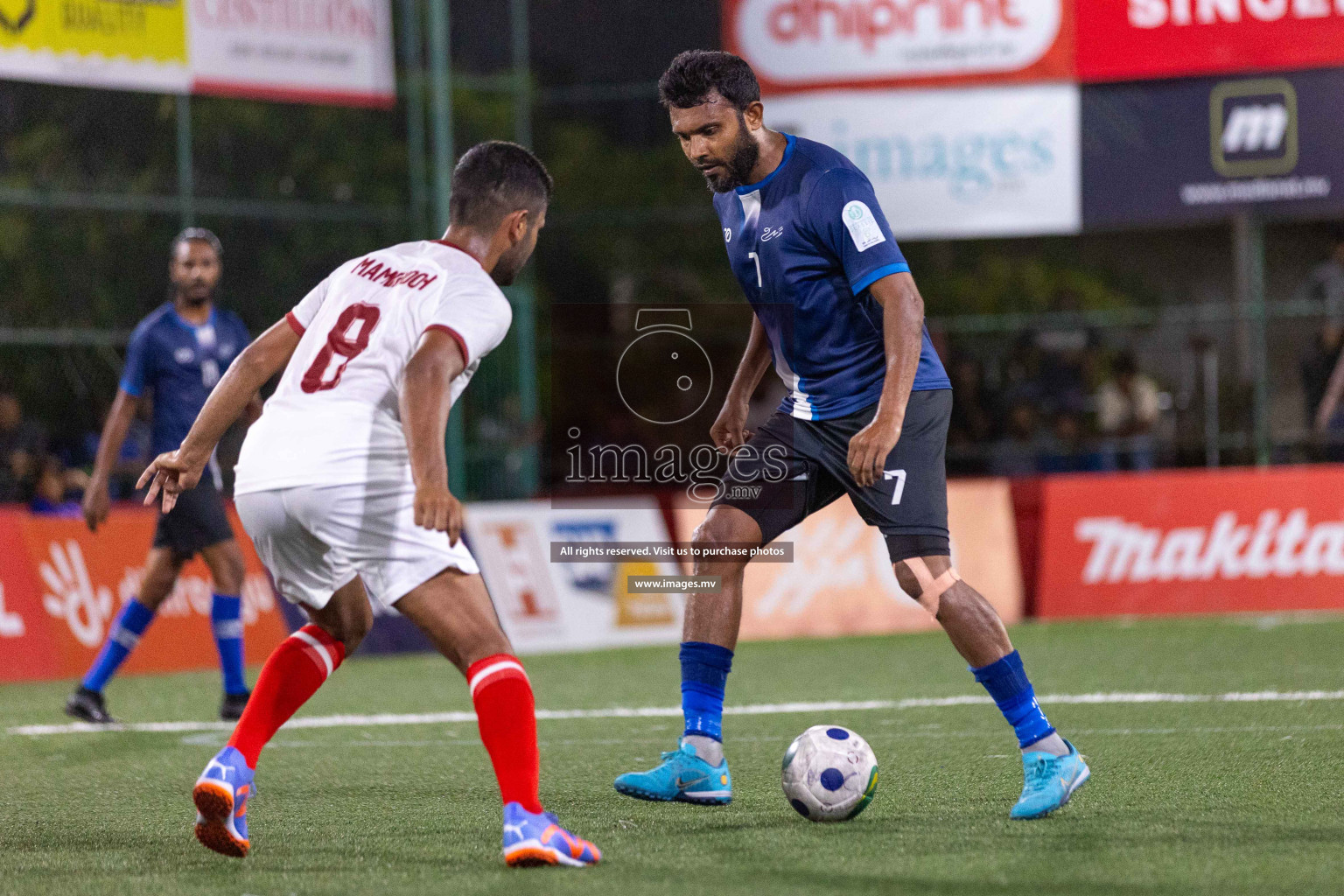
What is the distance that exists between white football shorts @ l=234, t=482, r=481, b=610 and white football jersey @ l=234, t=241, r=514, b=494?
0.04m

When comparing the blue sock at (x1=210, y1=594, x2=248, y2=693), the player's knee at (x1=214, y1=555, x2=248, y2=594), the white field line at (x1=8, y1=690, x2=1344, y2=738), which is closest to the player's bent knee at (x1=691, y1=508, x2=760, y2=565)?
the white field line at (x1=8, y1=690, x2=1344, y2=738)

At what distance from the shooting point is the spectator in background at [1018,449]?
586 inches

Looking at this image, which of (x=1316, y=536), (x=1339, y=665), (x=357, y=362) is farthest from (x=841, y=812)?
(x=1316, y=536)

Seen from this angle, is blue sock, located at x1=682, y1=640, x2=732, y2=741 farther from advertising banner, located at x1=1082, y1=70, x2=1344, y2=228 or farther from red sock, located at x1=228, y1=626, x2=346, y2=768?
advertising banner, located at x1=1082, y1=70, x2=1344, y2=228

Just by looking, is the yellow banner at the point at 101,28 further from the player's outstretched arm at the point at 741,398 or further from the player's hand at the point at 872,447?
the player's hand at the point at 872,447

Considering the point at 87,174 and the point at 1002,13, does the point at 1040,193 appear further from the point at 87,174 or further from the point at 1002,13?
the point at 87,174

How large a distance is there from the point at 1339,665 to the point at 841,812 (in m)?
4.99

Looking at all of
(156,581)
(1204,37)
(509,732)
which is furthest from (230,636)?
(1204,37)

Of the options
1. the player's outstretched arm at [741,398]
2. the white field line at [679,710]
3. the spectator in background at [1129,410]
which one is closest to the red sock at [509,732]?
the player's outstretched arm at [741,398]

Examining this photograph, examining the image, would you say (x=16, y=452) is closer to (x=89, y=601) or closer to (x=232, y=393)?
(x=89, y=601)

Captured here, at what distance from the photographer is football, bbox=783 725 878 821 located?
16.9ft

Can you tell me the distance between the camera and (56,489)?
12.3 metres

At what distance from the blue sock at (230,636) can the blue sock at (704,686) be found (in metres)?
3.35

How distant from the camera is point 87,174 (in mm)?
14367
